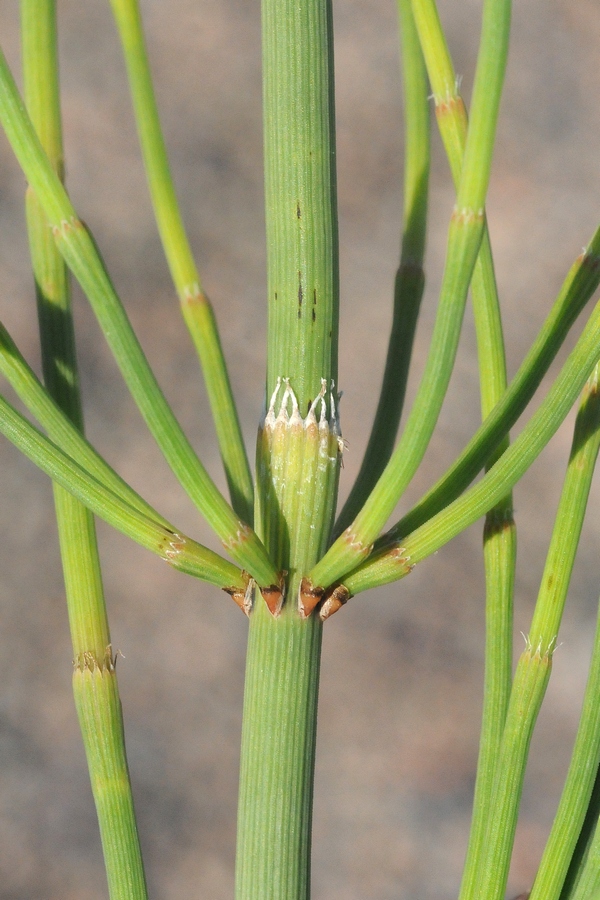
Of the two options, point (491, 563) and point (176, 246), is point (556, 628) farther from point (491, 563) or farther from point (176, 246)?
point (176, 246)

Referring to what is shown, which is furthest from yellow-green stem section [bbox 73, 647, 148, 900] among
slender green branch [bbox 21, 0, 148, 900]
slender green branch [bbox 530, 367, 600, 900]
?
slender green branch [bbox 530, 367, 600, 900]

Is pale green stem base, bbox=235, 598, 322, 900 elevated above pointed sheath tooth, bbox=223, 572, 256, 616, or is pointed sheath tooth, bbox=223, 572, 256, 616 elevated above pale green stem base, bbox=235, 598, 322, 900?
pointed sheath tooth, bbox=223, 572, 256, 616

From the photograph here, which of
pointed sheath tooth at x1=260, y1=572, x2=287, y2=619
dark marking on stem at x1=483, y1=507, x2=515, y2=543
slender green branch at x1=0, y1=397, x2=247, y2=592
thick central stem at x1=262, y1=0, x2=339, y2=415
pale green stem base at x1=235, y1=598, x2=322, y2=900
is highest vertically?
thick central stem at x1=262, y1=0, x2=339, y2=415

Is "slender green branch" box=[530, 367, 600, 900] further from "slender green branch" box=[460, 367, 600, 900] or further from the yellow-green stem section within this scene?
the yellow-green stem section

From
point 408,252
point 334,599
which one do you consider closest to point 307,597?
point 334,599

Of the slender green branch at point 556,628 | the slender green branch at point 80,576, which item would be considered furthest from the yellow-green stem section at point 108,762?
the slender green branch at point 556,628

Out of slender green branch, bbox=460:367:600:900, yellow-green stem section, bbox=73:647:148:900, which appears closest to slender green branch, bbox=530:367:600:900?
slender green branch, bbox=460:367:600:900
